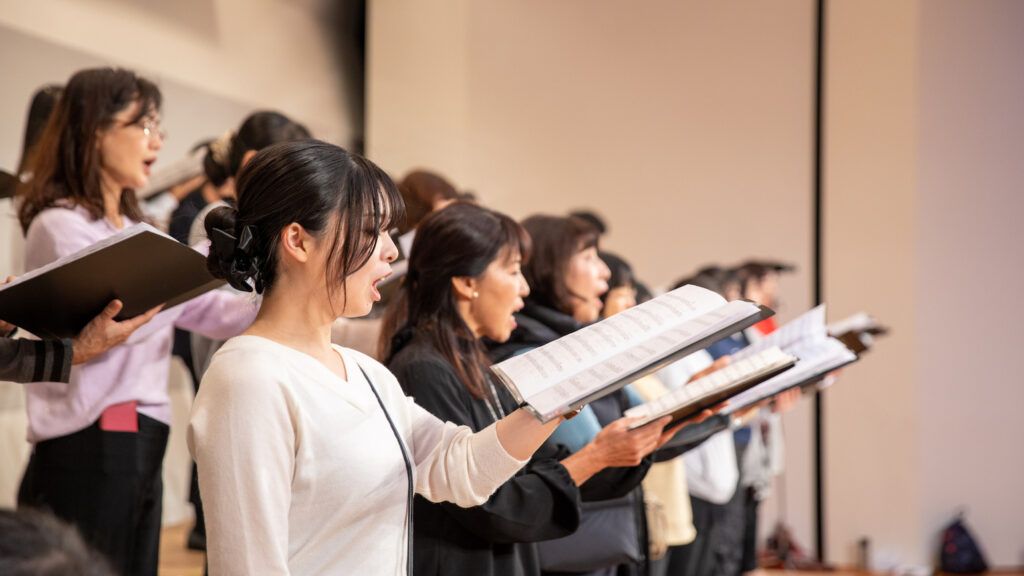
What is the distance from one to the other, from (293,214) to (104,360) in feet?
2.82

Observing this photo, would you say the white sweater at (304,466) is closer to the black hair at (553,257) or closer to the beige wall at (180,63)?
the black hair at (553,257)

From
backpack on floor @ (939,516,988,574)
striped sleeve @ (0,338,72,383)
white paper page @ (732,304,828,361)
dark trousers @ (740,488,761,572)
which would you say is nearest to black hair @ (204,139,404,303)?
striped sleeve @ (0,338,72,383)

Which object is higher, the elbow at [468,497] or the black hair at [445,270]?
the black hair at [445,270]

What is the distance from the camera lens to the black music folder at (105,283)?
1.68 metres

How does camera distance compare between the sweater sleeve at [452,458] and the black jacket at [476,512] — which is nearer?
the sweater sleeve at [452,458]

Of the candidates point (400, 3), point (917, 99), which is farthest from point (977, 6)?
point (400, 3)

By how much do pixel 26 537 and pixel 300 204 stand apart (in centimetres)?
78

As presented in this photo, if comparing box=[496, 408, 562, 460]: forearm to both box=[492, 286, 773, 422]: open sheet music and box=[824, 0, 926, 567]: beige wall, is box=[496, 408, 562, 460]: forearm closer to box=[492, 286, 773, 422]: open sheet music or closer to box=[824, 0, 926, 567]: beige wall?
box=[492, 286, 773, 422]: open sheet music

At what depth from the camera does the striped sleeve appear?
5.70ft

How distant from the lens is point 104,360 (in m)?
2.15

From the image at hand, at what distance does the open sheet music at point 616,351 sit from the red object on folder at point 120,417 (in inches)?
39.3

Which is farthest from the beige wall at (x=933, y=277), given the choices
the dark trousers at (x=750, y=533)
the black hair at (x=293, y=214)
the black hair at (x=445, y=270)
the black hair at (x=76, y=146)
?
the black hair at (x=293, y=214)

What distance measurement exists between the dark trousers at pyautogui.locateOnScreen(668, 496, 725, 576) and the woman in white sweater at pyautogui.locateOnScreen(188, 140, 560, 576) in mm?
2491

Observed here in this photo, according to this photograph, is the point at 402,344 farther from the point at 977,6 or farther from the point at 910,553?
the point at 977,6
